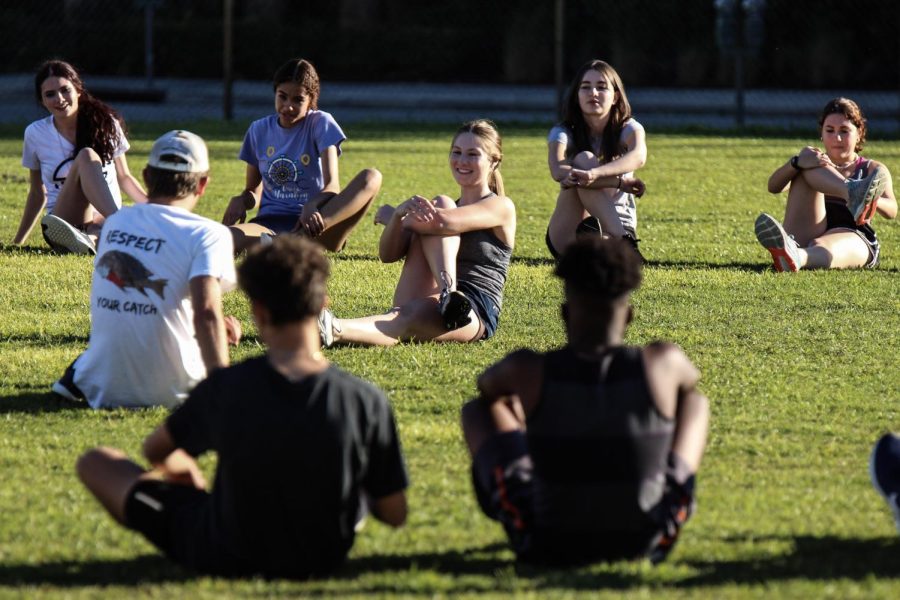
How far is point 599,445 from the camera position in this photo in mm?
3795

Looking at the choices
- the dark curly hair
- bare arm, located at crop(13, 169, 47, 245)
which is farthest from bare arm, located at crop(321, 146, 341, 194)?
the dark curly hair

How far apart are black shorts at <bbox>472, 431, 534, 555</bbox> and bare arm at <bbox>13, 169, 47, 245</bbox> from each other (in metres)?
6.59

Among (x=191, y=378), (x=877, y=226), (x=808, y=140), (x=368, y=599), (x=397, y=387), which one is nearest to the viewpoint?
(x=368, y=599)

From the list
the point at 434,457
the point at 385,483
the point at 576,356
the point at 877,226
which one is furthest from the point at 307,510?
the point at 877,226

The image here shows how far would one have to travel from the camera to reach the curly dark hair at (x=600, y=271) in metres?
3.82

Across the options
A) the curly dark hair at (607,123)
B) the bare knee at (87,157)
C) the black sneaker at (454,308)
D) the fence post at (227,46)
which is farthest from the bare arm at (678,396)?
the fence post at (227,46)

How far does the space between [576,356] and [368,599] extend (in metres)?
0.84

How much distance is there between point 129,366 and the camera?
18.8 ft

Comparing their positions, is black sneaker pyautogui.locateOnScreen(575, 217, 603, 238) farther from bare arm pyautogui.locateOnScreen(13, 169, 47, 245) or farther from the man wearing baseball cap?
the man wearing baseball cap

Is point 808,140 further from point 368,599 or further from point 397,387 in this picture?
point 368,599

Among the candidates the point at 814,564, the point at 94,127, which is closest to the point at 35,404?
the point at 814,564

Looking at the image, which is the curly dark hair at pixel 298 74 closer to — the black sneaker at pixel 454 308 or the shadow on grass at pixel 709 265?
the black sneaker at pixel 454 308

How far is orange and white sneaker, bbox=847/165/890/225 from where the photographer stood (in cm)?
958

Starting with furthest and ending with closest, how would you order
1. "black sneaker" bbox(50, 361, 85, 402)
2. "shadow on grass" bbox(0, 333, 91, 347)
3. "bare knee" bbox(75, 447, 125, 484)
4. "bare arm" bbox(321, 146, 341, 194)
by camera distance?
"bare arm" bbox(321, 146, 341, 194)
"shadow on grass" bbox(0, 333, 91, 347)
"black sneaker" bbox(50, 361, 85, 402)
"bare knee" bbox(75, 447, 125, 484)
